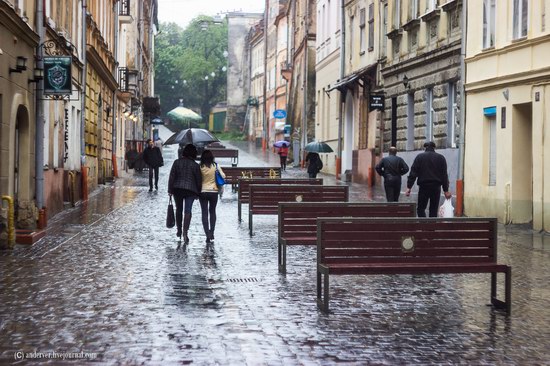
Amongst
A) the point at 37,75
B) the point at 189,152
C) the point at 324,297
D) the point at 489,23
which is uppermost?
the point at 489,23

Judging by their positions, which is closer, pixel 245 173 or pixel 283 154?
pixel 245 173

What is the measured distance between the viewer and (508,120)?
22.9 meters

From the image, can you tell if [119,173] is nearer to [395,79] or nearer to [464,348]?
[395,79]

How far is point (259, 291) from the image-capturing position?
11.4 m

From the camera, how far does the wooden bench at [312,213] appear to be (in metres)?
13.6

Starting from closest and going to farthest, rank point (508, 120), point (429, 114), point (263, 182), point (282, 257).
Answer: point (282, 257) → point (508, 120) → point (263, 182) → point (429, 114)

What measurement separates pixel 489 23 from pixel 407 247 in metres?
15.2

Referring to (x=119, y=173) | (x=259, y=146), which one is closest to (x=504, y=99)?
(x=119, y=173)

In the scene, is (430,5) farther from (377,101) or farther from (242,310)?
(242,310)

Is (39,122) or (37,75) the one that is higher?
(37,75)

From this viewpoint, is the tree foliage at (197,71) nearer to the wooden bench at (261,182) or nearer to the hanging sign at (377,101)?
the hanging sign at (377,101)

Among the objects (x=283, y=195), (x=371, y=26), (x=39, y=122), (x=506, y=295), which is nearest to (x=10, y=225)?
(x=39, y=122)

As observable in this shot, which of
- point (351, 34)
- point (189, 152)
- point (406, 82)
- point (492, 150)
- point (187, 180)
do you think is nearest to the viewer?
point (187, 180)

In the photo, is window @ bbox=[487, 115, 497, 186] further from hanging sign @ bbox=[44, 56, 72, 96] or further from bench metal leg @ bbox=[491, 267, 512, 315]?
bench metal leg @ bbox=[491, 267, 512, 315]
